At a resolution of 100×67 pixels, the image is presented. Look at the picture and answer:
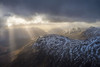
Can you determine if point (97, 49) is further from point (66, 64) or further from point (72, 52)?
point (66, 64)

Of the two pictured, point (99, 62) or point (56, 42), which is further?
point (56, 42)

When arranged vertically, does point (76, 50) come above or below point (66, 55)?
above

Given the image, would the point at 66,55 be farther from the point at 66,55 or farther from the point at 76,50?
the point at 76,50

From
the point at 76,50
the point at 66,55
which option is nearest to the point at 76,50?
the point at 76,50

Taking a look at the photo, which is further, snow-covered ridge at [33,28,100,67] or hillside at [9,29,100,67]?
snow-covered ridge at [33,28,100,67]

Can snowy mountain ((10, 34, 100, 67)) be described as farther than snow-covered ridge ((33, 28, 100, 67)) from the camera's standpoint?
No

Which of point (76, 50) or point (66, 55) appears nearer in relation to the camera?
point (66, 55)

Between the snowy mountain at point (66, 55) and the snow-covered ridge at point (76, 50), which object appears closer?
the snowy mountain at point (66, 55)

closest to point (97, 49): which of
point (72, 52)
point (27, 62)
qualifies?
point (72, 52)
